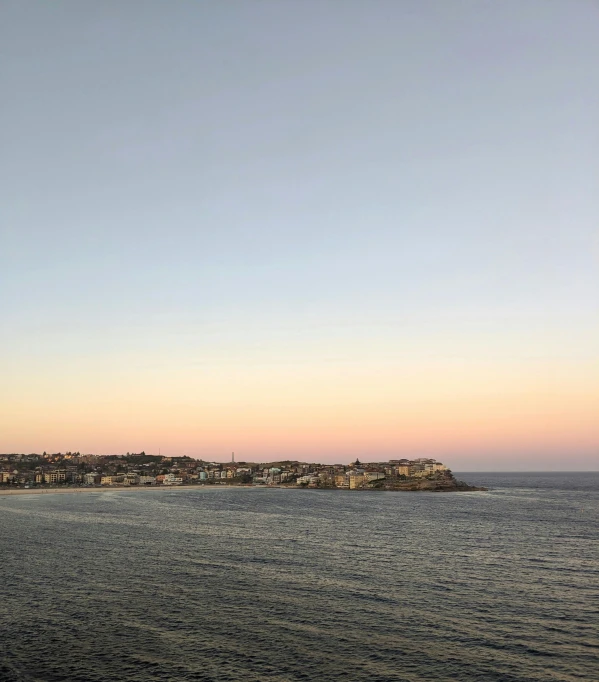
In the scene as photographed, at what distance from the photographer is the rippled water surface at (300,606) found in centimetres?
3509

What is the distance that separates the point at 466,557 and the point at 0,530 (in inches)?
3243

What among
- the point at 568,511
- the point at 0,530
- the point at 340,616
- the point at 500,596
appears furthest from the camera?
the point at 568,511

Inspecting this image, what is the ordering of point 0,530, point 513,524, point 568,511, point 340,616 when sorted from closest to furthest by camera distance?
point 340,616, point 0,530, point 513,524, point 568,511

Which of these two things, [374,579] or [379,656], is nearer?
[379,656]

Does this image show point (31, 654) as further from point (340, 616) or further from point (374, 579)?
point (374, 579)

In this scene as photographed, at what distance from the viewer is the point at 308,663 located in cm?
3534

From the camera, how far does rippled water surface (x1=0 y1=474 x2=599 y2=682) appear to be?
35.1 metres

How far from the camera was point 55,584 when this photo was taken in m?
56.1

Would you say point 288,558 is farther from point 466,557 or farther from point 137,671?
point 137,671

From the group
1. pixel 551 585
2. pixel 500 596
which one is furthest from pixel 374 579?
pixel 551 585

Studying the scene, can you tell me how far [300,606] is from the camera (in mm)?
47656

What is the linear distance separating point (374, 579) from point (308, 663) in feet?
79.3

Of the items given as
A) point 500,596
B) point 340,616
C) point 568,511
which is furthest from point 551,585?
point 568,511

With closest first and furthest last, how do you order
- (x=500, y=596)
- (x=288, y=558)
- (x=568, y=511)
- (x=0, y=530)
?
(x=500, y=596), (x=288, y=558), (x=0, y=530), (x=568, y=511)
